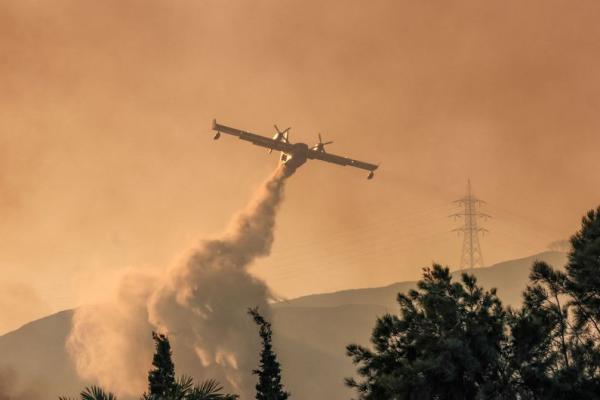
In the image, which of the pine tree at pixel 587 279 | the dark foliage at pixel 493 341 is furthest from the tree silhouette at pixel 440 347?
the pine tree at pixel 587 279

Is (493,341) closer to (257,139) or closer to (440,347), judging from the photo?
(440,347)

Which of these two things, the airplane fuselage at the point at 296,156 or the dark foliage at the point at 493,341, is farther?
the airplane fuselage at the point at 296,156

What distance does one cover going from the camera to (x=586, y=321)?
64.8 meters

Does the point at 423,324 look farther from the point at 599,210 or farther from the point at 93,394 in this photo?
the point at 93,394

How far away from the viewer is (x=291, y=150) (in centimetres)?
16550

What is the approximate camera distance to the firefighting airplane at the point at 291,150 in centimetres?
16150

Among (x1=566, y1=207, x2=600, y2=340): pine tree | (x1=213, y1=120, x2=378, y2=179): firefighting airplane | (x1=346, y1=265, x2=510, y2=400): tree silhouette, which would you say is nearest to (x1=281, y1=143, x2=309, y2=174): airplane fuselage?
(x1=213, y1=120, x2=378, y2=179): firefighting airplane

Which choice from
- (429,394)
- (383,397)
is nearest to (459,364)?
(429,394)

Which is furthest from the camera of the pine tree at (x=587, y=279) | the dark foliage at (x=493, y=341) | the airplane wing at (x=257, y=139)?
the airplane wing at (x=257, y=139)

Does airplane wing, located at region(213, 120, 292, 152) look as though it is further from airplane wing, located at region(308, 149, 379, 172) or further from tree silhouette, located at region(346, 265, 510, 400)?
tree silhouette, located at region(346, 265, 510, 400)

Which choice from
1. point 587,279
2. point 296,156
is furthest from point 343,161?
point 587,279

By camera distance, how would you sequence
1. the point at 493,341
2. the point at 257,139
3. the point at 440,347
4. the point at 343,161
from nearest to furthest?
the point at 440,347
the point at 493,341
the point at 257,139
the point at 343,161

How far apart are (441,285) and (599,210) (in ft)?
48.1

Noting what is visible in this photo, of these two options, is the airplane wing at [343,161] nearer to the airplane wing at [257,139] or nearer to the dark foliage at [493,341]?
the airplane wing at [257,139]
